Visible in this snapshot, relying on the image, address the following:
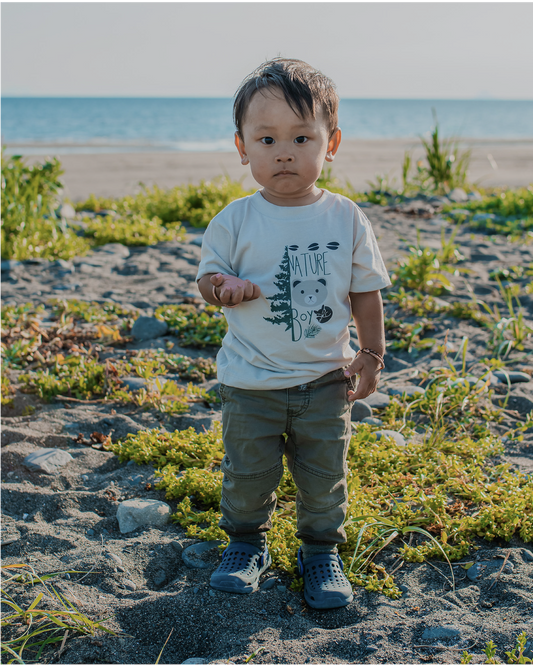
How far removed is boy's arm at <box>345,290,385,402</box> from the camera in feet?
6.79

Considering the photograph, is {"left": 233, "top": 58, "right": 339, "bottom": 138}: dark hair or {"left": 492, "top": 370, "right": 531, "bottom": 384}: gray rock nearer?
{"left": 233, "top": 58, "right": 339, "bottom": 138}: dark hair

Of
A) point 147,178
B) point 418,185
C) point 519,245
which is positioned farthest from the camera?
point 147,178

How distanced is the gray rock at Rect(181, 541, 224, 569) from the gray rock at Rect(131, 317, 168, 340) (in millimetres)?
2069

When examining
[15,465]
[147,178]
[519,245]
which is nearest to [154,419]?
[15,465]

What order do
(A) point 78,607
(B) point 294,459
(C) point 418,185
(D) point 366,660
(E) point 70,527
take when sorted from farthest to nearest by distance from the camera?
(C) point 418,185
(E) point 70,527
(B) point 294,459
(A) point 78,607
(D) point 366,660

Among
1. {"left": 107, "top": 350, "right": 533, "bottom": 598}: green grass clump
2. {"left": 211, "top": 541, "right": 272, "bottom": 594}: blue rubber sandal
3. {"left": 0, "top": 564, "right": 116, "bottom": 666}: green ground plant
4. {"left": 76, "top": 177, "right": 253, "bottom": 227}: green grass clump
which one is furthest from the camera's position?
{"left": 76, "top": 177, "right": 253, "bottom": 227}: green grass clump

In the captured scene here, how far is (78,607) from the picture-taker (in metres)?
1.87

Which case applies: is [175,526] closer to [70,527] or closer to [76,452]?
[70,527]

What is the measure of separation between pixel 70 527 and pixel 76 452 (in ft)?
1.86

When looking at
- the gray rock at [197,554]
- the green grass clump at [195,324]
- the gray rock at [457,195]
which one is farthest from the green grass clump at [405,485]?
the gray rock at [457,195]

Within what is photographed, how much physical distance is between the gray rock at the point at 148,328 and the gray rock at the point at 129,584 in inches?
88.1

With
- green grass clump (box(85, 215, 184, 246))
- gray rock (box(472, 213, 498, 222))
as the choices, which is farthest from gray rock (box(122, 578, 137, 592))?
gray rock (box(472, 213, 498, 222))

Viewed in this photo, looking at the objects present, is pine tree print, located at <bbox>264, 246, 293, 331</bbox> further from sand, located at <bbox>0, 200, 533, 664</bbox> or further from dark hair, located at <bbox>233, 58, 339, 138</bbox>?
sand, located at <bbox>0, 200, 533, 664</bbox>

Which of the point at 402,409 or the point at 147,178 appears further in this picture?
the point at 147,178
